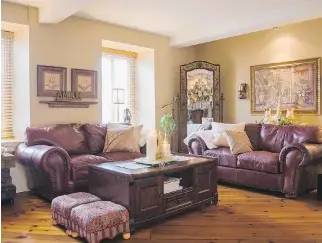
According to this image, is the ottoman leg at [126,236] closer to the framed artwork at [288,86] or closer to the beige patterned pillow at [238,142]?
the beige patterned pillow at [238,142]

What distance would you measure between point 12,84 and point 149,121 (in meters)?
2.57

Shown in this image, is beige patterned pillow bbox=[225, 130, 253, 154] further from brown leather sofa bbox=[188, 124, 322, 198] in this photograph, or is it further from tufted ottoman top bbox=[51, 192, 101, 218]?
tufted ottoman top bbox=[51, 192, 101, 218]

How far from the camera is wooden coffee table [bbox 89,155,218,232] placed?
273 cm

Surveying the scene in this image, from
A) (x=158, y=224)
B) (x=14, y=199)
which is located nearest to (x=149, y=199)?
(x=158, y=224)

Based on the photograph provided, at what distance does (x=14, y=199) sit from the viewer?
372 centimetres

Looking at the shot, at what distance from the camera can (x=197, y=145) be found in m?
4.98

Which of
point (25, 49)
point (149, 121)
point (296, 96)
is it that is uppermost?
point (25, 49)

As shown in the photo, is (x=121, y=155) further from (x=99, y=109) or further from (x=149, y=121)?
(x=149, y=121)

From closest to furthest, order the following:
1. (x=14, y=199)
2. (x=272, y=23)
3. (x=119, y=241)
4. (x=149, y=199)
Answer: (x=119, y=241), (x=149, y=199), (x=14, y=199), (x=272, y=23)

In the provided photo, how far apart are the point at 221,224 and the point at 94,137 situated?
2.33m

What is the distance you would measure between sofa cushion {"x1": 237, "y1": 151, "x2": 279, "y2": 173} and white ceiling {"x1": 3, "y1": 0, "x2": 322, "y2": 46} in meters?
1.94

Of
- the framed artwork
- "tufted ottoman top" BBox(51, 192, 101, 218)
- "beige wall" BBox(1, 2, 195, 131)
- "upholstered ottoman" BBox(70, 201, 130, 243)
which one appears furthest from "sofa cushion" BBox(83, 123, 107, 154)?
the framed artwork

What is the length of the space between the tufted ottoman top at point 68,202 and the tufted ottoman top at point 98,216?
80 millimetres

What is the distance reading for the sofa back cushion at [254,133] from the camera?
15.8ft
